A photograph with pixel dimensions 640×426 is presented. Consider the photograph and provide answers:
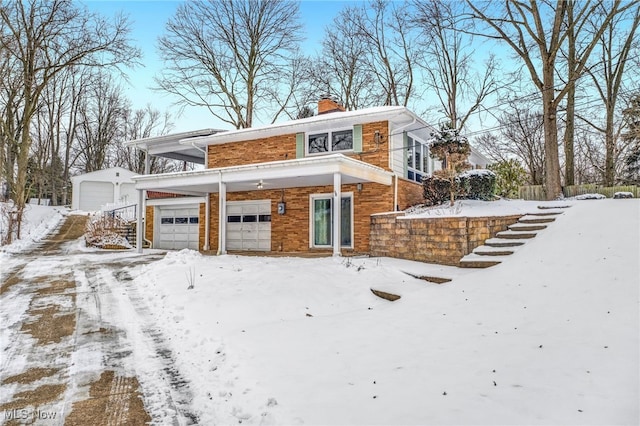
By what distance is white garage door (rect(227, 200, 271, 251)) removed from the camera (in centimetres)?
1457

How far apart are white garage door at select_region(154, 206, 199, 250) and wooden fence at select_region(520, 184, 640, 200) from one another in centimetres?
1397

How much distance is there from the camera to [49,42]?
18.0m

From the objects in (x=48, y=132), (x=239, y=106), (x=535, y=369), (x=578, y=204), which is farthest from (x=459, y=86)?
(x=48, y=132)

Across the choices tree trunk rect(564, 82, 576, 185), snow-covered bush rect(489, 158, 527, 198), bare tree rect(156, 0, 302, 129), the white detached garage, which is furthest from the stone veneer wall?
the white detached garage

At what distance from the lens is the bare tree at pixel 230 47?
79.2ft

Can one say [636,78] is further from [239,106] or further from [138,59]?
[138,59]

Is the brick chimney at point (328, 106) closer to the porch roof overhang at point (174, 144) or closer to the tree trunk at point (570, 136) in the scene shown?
the porch roof overhang at point (174, 144)

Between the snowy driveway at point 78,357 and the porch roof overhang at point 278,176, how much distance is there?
465 cm

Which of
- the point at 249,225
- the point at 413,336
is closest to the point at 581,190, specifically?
the point at 249,225

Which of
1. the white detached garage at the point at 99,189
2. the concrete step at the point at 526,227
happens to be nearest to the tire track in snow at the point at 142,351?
the concrete step at the point at 526,227

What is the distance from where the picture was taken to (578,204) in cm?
1009

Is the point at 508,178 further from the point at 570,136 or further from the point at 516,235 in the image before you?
the point at 516,235

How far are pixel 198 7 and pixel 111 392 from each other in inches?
1017

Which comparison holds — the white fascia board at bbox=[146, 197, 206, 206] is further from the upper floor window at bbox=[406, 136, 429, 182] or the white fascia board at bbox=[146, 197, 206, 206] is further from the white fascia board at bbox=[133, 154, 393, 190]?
the upper floor window at bbox=[406, 136, 429, 182]
